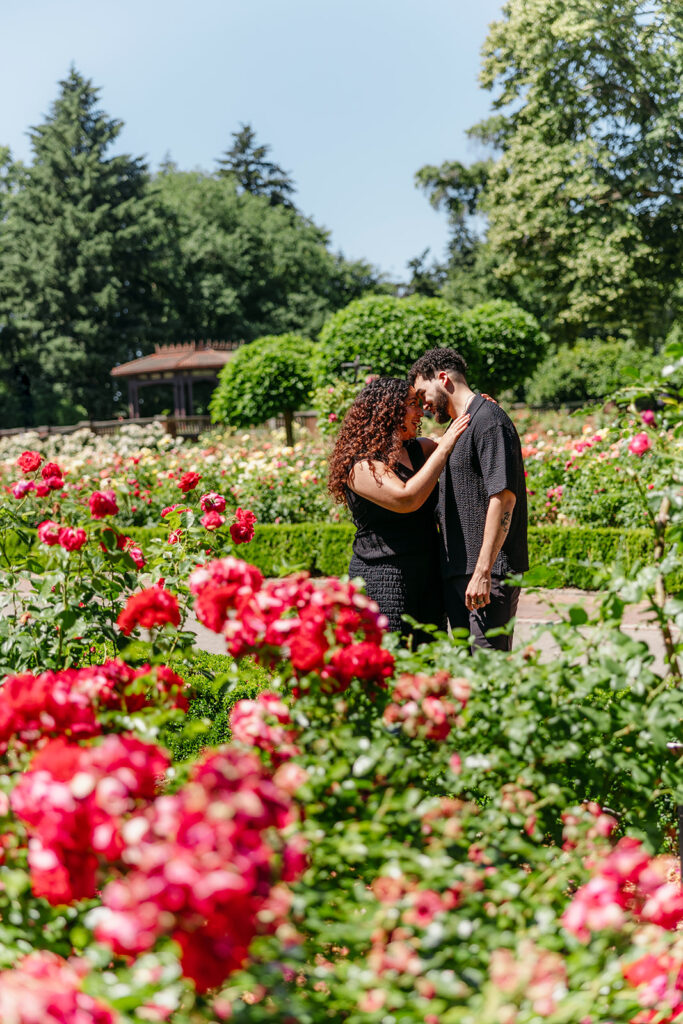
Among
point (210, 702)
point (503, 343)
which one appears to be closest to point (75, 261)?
point (503, 343)

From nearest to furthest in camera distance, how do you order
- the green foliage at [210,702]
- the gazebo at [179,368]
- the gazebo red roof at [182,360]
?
the green foliage at [210,702] < the gazebo red roof at [182,360] < the gazebo at [179,368]

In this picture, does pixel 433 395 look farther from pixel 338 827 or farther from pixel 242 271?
pixel 242 271

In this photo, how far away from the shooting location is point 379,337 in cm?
1538

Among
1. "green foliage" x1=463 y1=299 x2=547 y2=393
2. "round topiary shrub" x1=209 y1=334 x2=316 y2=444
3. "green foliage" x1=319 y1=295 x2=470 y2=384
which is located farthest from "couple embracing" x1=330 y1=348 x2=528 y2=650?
"green foliage" x1=463 y1=299 x2=547 y2=393

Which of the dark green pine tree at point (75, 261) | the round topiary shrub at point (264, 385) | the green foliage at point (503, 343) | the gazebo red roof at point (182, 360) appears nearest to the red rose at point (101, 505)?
the round topiary shrub at point (264, 385)

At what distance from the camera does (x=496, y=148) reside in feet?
102

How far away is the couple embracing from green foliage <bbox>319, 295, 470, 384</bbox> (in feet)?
38.4

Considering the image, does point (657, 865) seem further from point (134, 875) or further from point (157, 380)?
point (157, 380)

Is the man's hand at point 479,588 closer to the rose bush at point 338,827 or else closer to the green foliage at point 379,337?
the rose bush at point 338,827

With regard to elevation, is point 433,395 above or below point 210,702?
above

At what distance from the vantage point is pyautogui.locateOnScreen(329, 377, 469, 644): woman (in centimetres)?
290

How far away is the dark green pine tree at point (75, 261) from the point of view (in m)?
33.0

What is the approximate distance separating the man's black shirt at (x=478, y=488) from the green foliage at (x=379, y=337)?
1172 cm

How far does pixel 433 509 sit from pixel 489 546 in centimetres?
28
